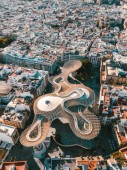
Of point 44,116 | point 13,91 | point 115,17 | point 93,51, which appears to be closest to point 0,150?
point 44,116

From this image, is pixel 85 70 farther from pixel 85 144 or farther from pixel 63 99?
pixel 85 144

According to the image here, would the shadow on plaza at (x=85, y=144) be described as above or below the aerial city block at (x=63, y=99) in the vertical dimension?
below

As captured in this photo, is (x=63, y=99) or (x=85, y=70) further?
(x=85, y=70)

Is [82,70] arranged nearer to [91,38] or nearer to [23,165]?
[91,38]

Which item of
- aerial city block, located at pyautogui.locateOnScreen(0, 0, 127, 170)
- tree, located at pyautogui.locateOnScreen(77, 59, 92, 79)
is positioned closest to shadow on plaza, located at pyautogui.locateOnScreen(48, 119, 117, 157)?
aerial city block, located at pyautogui.locateOnScreen(0, 0, 127, 170)

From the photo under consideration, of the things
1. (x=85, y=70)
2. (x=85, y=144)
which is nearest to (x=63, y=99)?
(x=85, y=144)

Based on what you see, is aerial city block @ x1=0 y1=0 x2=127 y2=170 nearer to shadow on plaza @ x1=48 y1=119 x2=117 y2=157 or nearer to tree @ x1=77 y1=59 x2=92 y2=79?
shadow on plaza @ x1=48 y1=119 x2=117 y2=157

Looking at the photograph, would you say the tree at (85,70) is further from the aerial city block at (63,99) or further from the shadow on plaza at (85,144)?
the shadow on plaza at (85,144)

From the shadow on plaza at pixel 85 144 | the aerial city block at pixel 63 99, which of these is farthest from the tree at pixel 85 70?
the shadow on plaza at pixel 85 144

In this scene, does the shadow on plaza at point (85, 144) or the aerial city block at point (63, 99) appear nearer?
the aerial city block at point (63, 99)
